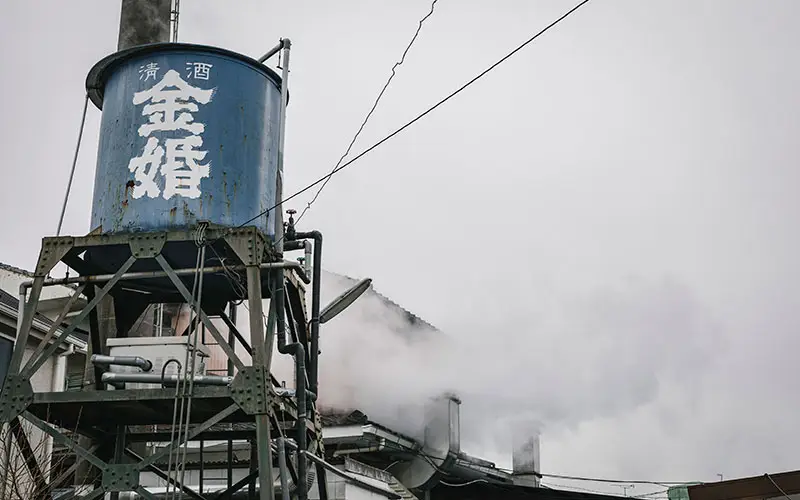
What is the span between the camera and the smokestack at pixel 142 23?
500 inches

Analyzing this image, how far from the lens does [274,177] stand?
11.2 m

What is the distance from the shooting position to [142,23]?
503 inches

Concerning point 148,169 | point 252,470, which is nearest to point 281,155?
point 148,169

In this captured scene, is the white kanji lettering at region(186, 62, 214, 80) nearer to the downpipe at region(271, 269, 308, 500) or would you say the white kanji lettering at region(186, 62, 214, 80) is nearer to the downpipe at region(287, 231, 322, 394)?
the downpipe at region(271, 269, 308, 500)

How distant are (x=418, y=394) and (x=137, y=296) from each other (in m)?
12.0

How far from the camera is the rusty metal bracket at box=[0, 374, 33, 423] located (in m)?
9.97

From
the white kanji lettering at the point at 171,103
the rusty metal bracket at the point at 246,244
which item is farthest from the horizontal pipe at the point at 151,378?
the white kanji lettering at the point at 171,103

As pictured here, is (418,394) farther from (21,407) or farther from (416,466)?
(21,407)

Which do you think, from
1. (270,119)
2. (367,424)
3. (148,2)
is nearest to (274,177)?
(270,119)

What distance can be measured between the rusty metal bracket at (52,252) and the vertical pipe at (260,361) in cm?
196

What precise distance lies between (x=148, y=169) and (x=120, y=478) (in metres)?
3.26

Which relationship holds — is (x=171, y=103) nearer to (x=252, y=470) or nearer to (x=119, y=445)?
(x=119, y=445)

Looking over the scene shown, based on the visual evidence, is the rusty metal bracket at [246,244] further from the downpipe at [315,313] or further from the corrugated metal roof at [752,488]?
the corrugated metal roof at [752,488]

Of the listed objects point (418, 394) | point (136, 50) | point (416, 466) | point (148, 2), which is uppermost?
point (148, 2)
